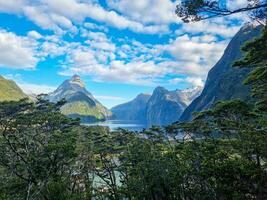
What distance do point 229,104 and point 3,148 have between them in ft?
67.9

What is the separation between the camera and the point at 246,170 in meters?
21.4

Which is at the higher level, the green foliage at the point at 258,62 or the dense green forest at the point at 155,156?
the green foliage at the point at 258,62

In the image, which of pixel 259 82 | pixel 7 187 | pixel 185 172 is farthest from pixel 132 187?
pixel 259 82

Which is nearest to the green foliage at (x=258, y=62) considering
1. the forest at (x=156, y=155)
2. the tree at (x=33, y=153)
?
the forest at (x=156, y=155)

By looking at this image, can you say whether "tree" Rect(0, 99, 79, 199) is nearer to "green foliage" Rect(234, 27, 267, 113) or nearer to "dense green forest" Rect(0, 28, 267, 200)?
"dense green forest" Rect(0, 28, 267, 200)

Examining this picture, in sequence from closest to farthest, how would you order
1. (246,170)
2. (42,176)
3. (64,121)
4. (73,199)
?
(246,170) → (73,199) → (42,176) → (64,121)

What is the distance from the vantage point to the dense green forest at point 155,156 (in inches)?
865

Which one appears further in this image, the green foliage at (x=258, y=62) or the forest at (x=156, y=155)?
the forest at (x=156, y=155)

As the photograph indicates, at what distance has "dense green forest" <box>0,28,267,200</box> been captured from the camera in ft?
72.1

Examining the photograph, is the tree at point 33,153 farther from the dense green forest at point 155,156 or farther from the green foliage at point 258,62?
the green foliage at point 258,62

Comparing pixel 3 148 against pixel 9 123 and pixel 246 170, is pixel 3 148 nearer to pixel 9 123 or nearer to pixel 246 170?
pixel 9 123

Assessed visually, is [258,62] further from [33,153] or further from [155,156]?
[33,153]

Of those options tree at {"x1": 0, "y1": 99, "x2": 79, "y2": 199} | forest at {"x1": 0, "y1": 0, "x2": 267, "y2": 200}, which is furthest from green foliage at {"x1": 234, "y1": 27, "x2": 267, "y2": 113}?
tree at {"x1": 0, "y1": 99, "x2": 79, "y2": 199}

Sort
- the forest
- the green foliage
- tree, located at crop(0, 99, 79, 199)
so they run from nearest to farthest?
the green foliage
the forest
tree, located at crop(0, 99, 79, 199)
